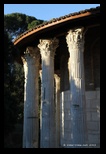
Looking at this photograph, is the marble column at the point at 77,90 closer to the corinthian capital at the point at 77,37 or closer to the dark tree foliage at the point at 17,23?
the corinthian capital at the point at 77,37

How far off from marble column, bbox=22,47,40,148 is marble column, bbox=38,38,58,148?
6.36 ft

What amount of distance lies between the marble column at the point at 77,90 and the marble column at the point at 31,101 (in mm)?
3714

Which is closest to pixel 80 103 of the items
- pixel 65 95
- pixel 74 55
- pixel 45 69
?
pixel 74 55

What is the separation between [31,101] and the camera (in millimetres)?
15453

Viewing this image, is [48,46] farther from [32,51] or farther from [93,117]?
[93,117]

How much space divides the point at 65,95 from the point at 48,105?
8.67 feet

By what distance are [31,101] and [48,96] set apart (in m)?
2.22

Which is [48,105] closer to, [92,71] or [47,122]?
[47,122]

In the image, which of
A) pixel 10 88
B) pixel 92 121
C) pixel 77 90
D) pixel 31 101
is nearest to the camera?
pixel 77 90

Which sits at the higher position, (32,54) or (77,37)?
(77,37)

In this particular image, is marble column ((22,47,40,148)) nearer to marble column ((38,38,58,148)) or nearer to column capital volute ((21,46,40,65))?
column capital volute ((21,46,40,65))

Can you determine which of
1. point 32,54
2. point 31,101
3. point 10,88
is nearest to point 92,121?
point 31,101

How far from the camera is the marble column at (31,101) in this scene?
595 inches

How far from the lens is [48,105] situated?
1335cm
